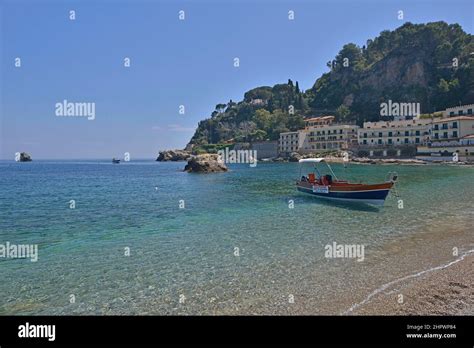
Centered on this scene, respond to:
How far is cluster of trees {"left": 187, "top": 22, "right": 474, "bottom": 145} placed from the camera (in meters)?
102

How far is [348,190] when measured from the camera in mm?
25219

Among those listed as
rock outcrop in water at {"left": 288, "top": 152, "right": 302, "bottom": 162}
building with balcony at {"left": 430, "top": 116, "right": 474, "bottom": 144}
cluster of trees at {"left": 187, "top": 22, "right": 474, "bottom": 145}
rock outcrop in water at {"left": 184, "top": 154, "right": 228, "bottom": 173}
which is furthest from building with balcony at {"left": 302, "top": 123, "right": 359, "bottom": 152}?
rock outcrop in water at {"left": 184, "top": 154, "right": 228, "bottom": 173}

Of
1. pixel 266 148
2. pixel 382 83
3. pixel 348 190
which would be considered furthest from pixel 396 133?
pixel 348 190

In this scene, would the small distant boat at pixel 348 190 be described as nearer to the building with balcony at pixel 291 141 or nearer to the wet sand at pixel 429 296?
the wet sand at pixel 429 296

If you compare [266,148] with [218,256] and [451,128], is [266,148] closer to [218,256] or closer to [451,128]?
[451,128]

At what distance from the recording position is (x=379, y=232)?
1555cm

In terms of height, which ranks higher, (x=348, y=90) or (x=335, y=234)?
(x=348, y=90)

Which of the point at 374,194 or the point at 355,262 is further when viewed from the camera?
the point at 374,194

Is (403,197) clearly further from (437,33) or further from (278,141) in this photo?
(437,33)

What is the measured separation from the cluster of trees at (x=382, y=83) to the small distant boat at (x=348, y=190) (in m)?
61.1

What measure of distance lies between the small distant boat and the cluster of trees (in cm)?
6111
